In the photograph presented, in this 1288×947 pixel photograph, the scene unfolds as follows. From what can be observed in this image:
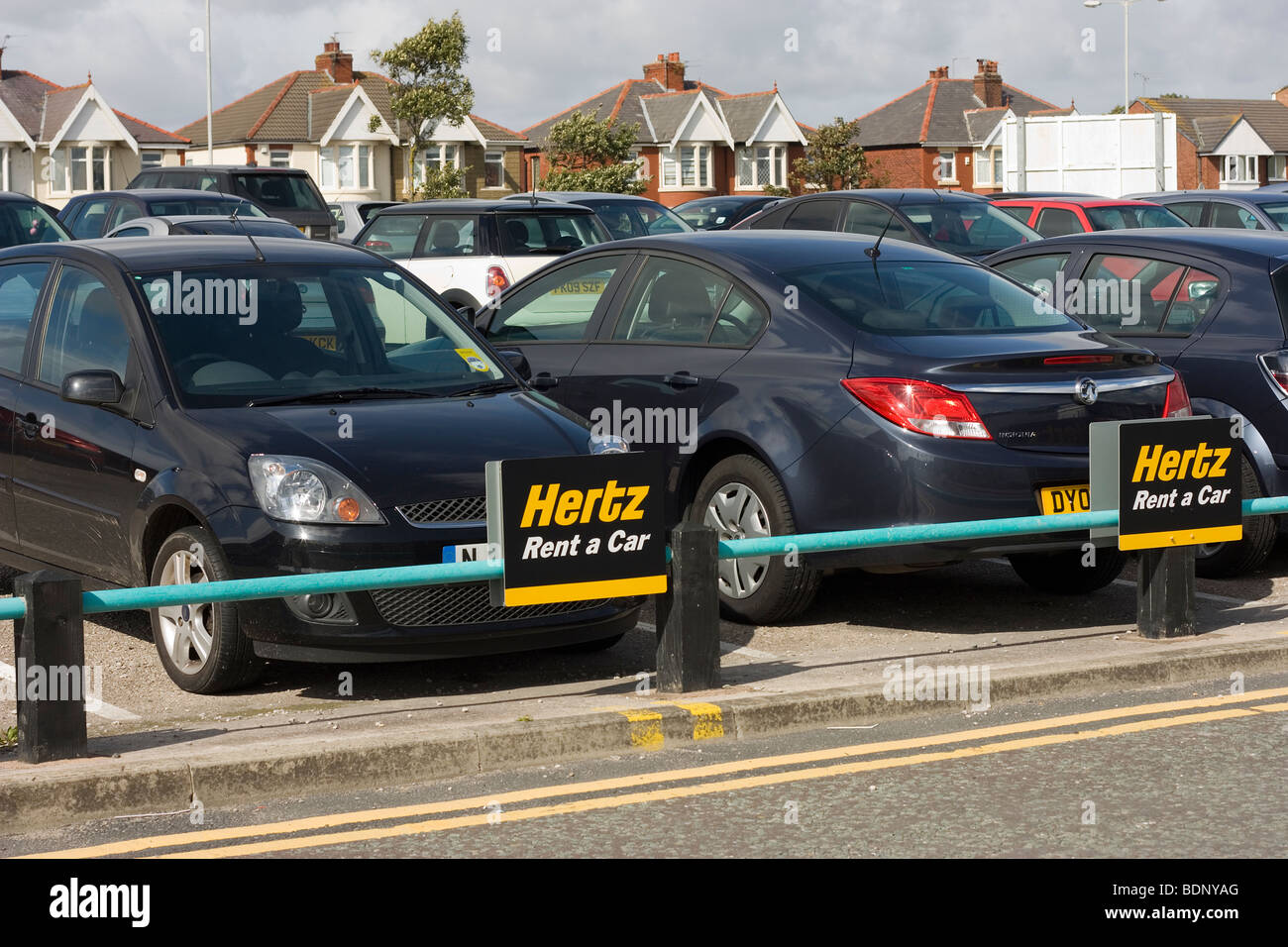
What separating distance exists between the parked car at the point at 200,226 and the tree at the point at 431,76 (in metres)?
40.5

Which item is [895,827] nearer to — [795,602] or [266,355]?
[795,602]

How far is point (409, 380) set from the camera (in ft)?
26.3

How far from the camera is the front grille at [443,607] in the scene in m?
6.86

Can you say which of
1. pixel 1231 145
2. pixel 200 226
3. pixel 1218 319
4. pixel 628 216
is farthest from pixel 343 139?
pixel 1218 319

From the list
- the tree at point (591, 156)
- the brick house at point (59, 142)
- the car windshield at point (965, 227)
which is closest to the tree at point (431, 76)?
the tree at point (591, 156)

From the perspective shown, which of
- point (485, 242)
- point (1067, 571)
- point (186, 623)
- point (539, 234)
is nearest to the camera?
point (186, 623)

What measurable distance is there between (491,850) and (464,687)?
6.42 ft

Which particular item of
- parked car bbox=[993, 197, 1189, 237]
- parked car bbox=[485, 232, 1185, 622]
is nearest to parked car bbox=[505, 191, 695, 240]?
parked car bbox=[993, 197, 1189, 237]

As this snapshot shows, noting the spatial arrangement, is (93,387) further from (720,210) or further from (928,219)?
(720,210)

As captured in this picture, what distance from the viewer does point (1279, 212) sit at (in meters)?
20.0

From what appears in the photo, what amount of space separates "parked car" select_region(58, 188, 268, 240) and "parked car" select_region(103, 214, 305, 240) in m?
1.24

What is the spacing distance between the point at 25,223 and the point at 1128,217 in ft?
38.2
